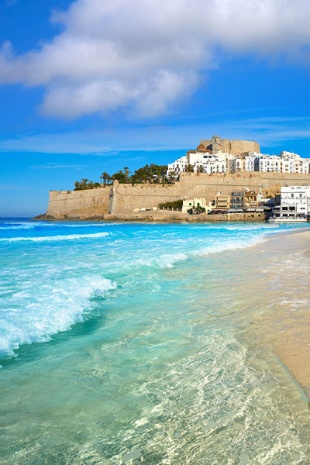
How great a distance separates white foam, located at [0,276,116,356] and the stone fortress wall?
7287cm

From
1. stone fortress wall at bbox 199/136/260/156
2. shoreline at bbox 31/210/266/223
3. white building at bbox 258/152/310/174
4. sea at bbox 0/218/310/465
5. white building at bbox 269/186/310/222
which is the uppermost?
stone fortress wall at bbox 199/136/260/156

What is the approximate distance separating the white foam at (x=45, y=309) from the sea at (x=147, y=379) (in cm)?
2

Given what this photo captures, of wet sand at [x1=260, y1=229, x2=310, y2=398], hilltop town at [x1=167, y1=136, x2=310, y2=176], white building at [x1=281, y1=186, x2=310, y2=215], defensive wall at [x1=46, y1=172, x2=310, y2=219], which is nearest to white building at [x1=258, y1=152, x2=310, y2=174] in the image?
hilltop town at [x1=167, y1=136, x2=310, y2=176]

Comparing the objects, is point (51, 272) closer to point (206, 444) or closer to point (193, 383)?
point (193, 383)

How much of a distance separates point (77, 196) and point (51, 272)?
58.7 meters

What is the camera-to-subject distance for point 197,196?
6009cm

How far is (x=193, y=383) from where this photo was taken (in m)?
3.02

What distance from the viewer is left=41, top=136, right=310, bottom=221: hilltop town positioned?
181 ft

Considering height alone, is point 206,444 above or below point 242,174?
below

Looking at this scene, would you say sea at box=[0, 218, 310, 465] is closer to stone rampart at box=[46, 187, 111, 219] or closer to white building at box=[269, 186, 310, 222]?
white building at box=[269, 186, 310, 222]

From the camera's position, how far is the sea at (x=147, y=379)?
2211mm

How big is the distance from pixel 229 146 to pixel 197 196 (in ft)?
77.0

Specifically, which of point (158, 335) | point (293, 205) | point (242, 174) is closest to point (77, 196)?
point (242, 174)

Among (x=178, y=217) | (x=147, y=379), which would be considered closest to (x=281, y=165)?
(x=178, y=217)
